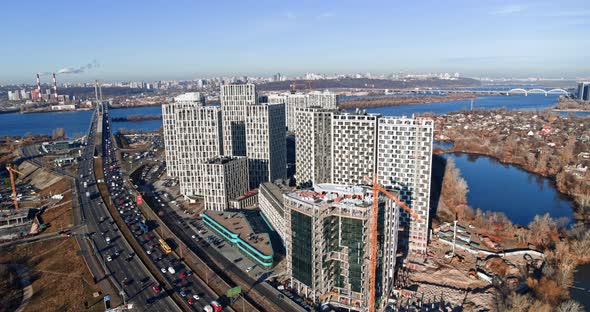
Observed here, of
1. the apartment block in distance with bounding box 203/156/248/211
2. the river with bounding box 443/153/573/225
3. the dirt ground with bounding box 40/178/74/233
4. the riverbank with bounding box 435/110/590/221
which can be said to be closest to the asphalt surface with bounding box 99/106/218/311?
the dirt ground with bounding box 40/178/74/233

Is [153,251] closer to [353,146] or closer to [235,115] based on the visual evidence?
[353,146]

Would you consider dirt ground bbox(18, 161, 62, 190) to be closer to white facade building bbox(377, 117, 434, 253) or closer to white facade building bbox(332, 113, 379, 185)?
white facade building bbox(332, 113, 379, 185)

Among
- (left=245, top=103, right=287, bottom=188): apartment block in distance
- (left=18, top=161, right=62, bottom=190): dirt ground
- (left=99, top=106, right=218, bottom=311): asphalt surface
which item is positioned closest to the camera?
(left=99, top=106, right=218, bottom=311): asphalt surface

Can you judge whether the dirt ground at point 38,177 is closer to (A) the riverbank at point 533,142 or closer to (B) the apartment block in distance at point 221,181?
(B) the apartment block in distance at point 221,181

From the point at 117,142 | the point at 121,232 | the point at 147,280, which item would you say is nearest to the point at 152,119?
the point at 117,142

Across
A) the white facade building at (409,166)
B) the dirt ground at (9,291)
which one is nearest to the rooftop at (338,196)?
the white facade building at (409,166)

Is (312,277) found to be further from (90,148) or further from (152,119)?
(152,119)

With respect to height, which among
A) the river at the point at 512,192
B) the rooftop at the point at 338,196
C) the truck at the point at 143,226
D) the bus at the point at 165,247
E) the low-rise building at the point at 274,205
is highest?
the rooftop at the point at 338,196

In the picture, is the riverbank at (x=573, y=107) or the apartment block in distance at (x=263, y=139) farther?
the riverbank at (x=573, y=107)
